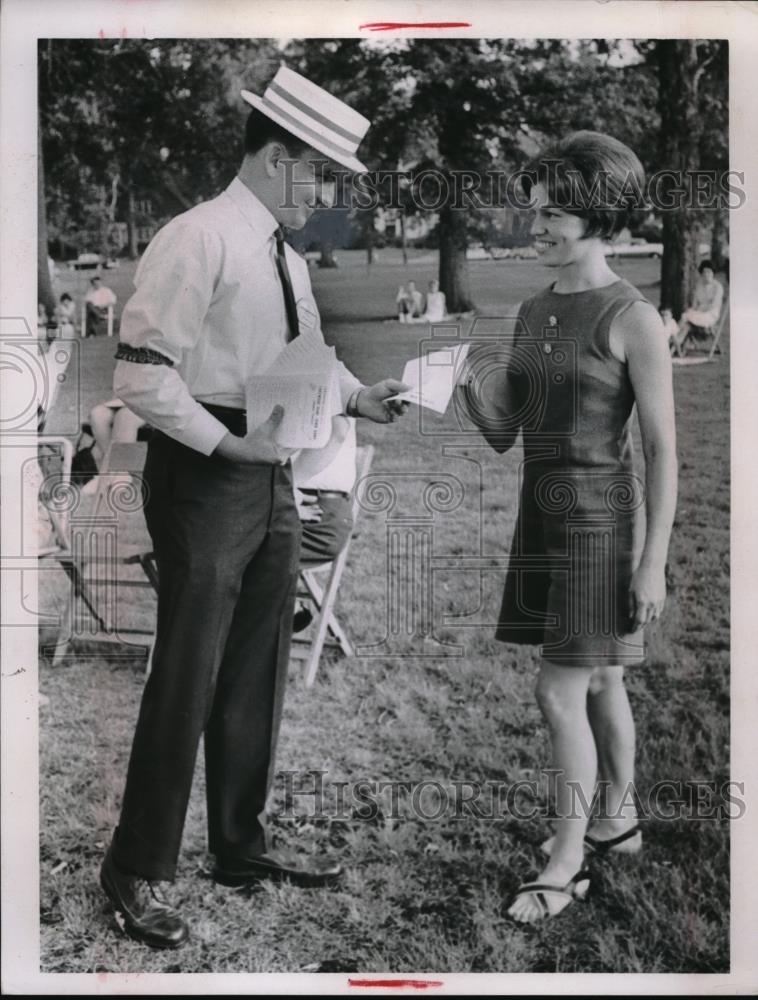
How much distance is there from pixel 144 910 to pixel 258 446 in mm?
1673

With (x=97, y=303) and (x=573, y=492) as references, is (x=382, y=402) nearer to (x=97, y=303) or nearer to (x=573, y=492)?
(x=573, y=492)

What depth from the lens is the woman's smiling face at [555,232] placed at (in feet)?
15.1

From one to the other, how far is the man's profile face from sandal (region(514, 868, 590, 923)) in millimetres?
2450

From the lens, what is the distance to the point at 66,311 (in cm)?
465

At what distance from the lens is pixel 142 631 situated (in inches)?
182

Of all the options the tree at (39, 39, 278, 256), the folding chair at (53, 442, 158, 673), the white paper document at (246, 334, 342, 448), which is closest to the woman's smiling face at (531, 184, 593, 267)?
the white paper document at (246, 334, 342, 448)

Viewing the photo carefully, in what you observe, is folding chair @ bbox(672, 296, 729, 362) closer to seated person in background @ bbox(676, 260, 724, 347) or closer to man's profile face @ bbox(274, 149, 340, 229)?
seated person in background @ bbox(676, 260, 724, 347)

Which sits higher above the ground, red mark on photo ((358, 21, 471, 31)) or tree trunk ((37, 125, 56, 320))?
red mark on photo ((358, 21, 471, 31))

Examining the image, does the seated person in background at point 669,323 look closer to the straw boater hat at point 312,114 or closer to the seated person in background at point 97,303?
the straw boater hat at point 312,114

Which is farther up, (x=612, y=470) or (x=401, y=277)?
(x=401, y=277)

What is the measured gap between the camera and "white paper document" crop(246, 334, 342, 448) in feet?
14.6

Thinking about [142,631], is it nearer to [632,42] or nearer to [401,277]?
[401,277]

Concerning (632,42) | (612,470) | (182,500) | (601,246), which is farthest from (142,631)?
(632,42)

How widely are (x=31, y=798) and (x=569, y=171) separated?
290cm
